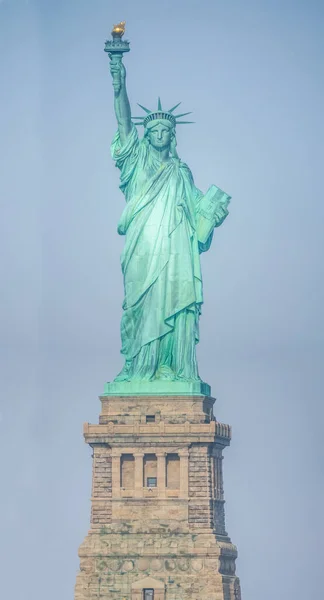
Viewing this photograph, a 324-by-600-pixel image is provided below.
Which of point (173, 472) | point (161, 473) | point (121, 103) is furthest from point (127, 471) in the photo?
point (121, 103)

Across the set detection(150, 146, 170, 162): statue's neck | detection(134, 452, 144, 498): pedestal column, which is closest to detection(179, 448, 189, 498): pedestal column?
detection(134, 452, 144, 498): pedestal column

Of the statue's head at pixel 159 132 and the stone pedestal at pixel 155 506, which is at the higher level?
the statue's head at pixel 159 132

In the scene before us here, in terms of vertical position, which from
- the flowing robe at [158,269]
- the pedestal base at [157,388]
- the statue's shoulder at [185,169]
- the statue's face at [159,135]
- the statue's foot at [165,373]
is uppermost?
the statue's face at [159,135]

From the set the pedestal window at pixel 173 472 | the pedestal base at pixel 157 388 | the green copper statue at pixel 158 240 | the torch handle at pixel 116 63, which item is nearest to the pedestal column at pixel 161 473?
the pedestal window at pixel 173 472

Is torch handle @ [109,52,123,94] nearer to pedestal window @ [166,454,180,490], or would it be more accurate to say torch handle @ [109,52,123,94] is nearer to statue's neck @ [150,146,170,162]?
statue's neck @ [150,146,170,162]

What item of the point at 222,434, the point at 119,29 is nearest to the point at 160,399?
the point at 222,434

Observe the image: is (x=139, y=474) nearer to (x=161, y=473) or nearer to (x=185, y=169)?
(x=161, y=473)

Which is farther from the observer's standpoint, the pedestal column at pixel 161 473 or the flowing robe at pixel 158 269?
the flowing robe at pixel 158 269

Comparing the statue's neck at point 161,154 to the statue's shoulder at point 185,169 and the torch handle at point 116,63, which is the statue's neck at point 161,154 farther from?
the torch handle at point 116,63
